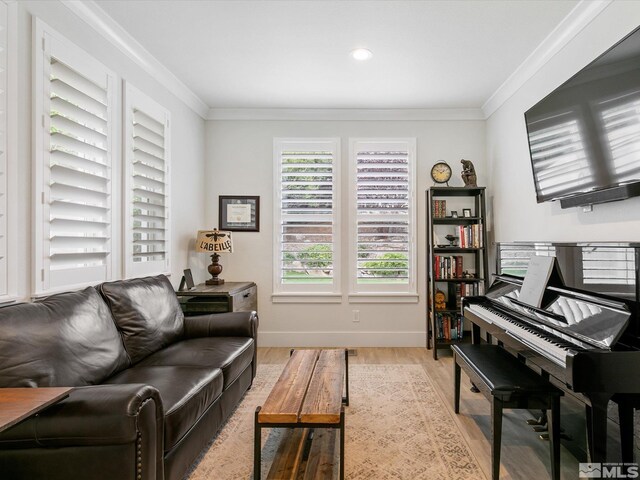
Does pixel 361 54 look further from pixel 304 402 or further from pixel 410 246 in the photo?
pixel 304 402

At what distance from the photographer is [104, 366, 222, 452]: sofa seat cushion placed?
1.71 meters

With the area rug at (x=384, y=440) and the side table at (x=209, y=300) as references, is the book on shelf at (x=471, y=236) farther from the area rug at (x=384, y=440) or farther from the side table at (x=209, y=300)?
the side table at (x=209, y=300)

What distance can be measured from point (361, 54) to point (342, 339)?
9.82ft

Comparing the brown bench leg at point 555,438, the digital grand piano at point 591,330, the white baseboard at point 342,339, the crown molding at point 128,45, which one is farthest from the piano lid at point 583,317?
the crown molding at point 128,45

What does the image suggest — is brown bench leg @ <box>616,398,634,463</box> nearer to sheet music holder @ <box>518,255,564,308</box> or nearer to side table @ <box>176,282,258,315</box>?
sheet music holder @ <box>518,255,564,308</box>

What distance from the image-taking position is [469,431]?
7.88 feet

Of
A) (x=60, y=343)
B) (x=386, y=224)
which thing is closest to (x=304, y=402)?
(x=60, y=343)

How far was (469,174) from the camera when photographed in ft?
13.3

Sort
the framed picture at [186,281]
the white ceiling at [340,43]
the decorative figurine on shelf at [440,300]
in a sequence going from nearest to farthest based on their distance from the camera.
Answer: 1. the white ceiling at [340,43]
2. the framed picture at [186,281]
3. the decorative figurine on shelf at [440,300]

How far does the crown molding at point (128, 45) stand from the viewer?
7.88ft

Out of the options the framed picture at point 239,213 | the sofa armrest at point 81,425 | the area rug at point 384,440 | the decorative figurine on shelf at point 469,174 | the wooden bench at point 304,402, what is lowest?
the area rug at point 384,440

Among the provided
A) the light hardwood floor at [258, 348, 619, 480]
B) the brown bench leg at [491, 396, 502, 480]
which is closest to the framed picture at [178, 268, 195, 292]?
the light hardwood floor at [258, 348, 619, 480]

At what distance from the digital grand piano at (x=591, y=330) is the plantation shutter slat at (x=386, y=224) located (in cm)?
181

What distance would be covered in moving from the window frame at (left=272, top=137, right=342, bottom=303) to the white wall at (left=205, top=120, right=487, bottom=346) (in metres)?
0.06
